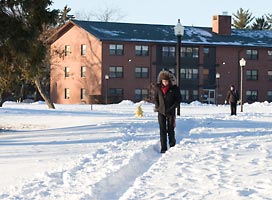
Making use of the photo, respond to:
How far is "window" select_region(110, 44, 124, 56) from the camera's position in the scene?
61.9 metres

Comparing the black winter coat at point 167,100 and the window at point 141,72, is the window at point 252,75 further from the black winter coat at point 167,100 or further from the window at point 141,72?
the black winter coat at point 167,100

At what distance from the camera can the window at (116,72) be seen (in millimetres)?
62000

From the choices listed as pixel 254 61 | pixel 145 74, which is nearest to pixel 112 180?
pixel 145 74

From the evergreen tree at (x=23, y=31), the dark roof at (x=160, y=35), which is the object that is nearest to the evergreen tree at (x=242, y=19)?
the dark roof at (x=160, y=35)

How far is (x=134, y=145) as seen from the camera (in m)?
13.1

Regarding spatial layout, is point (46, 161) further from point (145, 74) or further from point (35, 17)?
point (145, 74)

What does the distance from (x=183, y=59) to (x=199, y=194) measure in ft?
190

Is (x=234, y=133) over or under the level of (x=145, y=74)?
under

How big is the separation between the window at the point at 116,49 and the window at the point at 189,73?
779 centimetres

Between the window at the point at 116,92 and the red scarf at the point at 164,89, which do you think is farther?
the window at the point at 116,92

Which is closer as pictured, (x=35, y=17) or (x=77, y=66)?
(x=35, y=17)

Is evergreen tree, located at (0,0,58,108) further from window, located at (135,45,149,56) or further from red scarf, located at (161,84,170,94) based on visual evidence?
window, located at (135,45,149,56)

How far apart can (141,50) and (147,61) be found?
1460 millimetres

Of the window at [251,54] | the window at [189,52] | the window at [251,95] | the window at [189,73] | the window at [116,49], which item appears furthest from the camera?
the window at [251,54]
